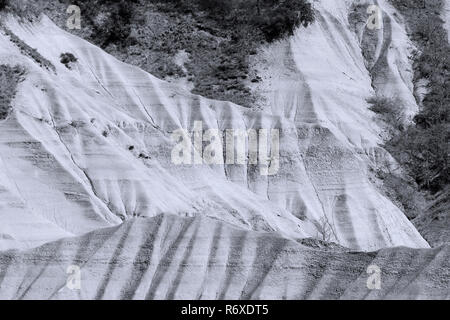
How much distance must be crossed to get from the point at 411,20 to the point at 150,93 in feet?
76.4

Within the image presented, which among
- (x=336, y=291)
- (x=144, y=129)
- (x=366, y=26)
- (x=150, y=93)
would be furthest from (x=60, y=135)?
(x=366, y=26)

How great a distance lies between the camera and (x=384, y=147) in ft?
233

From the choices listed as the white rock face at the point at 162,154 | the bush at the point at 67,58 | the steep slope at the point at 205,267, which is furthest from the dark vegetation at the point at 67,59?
the steep slope at the point at 205,267

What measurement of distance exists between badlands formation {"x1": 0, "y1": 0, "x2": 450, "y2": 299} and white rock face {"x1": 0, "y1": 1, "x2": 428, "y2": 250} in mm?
81

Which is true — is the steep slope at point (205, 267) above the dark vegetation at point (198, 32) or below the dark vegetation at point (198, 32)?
above

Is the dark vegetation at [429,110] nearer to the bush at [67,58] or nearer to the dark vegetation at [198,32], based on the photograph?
the dark vegetation at [198,32]

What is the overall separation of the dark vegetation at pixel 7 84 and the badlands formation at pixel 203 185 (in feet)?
1.23

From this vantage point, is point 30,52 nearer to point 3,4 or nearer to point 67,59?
point 3,4

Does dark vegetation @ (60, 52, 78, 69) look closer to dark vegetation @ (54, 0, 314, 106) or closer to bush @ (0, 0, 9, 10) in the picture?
bush @ (0, 0, 9, 10)

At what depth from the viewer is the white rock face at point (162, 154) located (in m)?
54.5

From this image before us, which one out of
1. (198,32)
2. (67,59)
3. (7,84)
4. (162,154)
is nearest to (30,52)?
(67,59)

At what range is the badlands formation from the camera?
44281 mm

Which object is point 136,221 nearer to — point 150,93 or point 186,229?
point 186,229

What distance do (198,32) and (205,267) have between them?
36446 millimetres
